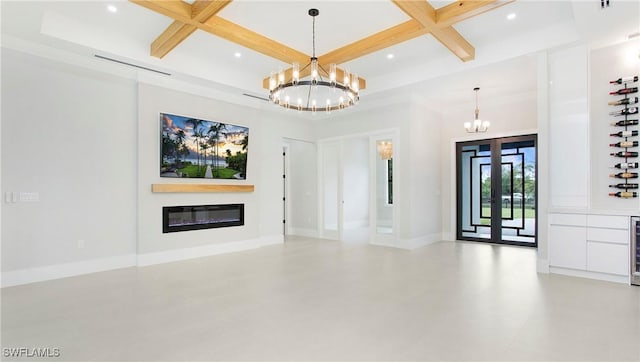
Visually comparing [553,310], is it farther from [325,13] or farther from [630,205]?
[325,13]

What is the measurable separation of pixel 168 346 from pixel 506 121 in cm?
779

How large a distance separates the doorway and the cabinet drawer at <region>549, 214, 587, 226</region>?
2.34 m

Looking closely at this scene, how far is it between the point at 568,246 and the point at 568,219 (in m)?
0.40

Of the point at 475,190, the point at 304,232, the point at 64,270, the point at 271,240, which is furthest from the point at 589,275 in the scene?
the point at 64,270

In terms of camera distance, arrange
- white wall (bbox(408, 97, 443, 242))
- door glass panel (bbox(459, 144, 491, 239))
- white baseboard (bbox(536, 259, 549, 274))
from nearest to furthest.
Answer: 1. white baseboard (bbox(536, 259, 549, 274))
2. white wall (bbox(408, 97, 443, 242))
3. door glass panel (bbox(459, 144, 491, 239))

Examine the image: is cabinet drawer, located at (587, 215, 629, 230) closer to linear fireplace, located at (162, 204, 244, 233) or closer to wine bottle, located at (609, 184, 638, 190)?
wine bottle, located at (609, 184, 638, 190)

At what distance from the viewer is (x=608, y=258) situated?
14.9 ft

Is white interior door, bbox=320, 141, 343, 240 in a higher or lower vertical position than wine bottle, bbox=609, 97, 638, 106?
lower

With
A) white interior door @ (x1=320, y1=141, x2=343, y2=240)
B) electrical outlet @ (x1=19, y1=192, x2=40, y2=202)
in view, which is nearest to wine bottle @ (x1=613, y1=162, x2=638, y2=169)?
white interior door @ (x1=320, y1=141, x2=343, y2=240)

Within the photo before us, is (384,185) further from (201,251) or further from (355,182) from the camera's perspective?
(201,251)

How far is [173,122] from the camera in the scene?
600 cm

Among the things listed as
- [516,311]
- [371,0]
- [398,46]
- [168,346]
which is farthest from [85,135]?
[516,311]

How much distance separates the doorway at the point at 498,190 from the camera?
23.8 feet

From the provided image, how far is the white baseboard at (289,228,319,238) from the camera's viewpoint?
8.91 m
